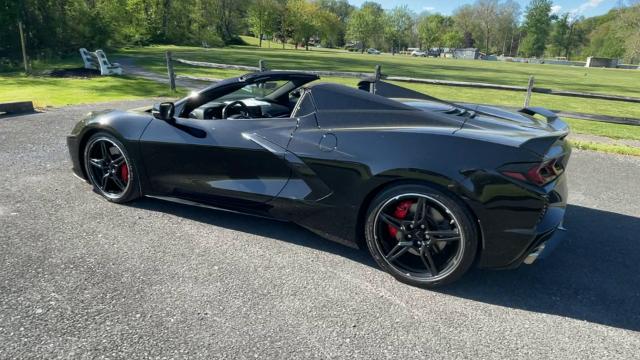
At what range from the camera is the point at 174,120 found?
11.8 feet

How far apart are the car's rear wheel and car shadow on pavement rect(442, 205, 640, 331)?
0.67 feet

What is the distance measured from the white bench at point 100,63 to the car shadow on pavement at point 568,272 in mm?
12932

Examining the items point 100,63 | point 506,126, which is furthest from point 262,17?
point 506,126

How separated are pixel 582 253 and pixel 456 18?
14179 cm

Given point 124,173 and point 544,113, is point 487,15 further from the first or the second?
point 124,173

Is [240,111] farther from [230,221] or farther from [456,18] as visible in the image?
[456,18]

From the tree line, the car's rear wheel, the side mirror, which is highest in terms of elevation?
the tree line

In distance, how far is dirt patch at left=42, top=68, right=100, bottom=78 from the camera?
1471cm

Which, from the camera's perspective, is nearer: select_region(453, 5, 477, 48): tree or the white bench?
the white bench

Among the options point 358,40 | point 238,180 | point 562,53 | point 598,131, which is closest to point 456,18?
point 562,53

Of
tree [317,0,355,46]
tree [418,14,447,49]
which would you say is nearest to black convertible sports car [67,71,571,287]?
tree [317,0,355,46]

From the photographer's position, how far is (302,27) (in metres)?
80.7

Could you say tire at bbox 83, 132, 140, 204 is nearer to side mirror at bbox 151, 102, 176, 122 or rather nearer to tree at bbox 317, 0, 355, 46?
side mirror at bbox 151, 102, 176, 122

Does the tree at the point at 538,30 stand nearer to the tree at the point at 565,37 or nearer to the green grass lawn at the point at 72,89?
the tree at the point at 565,37
